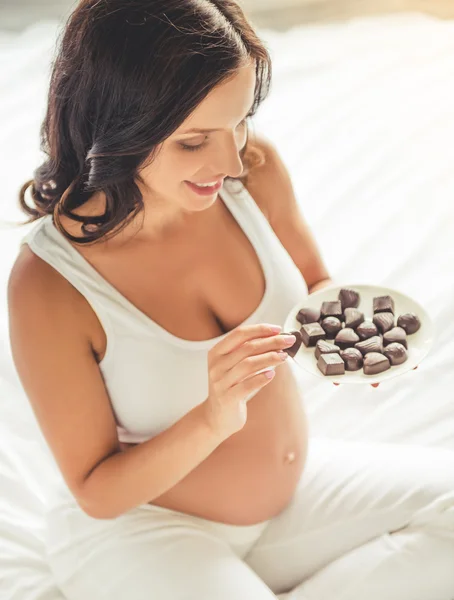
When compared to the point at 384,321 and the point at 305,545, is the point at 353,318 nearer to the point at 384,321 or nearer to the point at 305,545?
the point at 384,321

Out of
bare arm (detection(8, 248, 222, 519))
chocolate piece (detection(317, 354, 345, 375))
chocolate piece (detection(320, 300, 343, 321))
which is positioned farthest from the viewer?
chocolate piece (detection(320, 300, 343, 321))

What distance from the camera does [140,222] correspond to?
1.24 metres

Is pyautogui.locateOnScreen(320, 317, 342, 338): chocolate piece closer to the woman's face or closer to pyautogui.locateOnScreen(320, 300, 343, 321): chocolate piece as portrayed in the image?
pyautogui.locateOnScreen(320, 300, 343, 321): chocolate piece

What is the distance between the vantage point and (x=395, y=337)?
4.23 feet

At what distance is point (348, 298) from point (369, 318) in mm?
50

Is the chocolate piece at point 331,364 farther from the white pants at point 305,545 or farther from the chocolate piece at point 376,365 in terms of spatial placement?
the white pants at point 305,545

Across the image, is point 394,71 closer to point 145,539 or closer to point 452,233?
point 452,233

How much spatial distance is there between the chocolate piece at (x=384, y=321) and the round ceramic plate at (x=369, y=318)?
30 millimetres

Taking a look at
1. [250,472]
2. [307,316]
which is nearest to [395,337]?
[307,316]

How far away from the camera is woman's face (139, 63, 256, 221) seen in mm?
1020

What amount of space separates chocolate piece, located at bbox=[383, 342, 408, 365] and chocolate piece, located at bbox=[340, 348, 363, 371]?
4 centimetres

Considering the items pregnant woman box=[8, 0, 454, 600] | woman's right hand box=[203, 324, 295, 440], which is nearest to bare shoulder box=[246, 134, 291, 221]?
pregnant woman box=[8, 0, 454, 600]

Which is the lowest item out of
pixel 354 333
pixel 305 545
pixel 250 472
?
pixel 305 545

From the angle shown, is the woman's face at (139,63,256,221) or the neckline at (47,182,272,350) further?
the neckline at (47,182,272,350)
